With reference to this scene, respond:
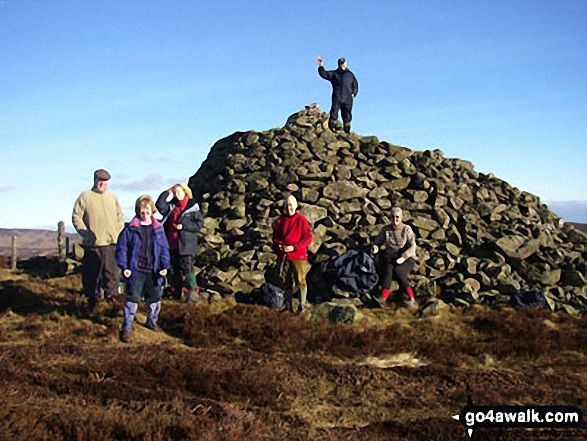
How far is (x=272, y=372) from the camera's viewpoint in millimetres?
8070

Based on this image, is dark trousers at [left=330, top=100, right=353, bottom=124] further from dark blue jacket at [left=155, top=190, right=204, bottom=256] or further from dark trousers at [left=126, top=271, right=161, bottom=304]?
dark trousers at [left=126, top=271, right=161, bottom=304]

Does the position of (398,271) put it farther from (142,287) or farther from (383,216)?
(142,287)

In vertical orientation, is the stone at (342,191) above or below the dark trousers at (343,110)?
below

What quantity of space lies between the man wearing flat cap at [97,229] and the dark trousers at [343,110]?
1002 centimetres

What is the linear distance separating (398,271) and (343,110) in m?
8.60

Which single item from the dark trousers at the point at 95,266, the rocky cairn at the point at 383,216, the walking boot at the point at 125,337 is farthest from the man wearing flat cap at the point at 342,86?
the walking boot at the point at 125,337

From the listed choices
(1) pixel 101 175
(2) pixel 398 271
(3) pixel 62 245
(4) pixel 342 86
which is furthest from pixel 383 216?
(3) pixel 62 245

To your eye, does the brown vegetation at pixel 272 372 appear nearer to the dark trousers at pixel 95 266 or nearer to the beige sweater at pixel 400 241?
the dark trousers at pixel 95 266

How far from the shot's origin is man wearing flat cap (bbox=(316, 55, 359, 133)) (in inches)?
738

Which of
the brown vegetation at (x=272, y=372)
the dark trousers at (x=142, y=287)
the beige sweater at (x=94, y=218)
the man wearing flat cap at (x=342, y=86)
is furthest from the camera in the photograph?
the man wearing flat cap at (x=342, y=86)

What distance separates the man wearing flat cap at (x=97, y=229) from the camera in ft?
37.0

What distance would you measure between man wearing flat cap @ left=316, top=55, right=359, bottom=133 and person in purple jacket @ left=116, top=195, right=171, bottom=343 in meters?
11.0

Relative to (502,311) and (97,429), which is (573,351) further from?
(97,429)

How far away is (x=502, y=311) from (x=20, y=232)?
609 ft
